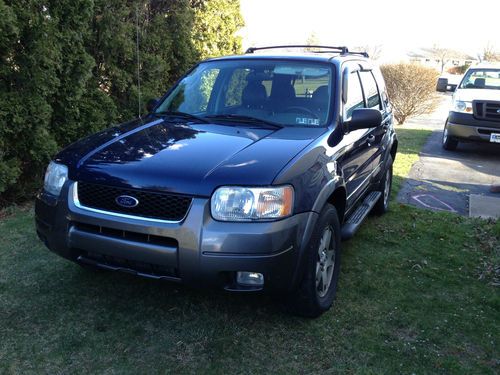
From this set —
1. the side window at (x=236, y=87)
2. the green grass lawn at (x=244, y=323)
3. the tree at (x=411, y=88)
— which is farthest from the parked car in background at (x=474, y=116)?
the side window at (x=236, y=87)

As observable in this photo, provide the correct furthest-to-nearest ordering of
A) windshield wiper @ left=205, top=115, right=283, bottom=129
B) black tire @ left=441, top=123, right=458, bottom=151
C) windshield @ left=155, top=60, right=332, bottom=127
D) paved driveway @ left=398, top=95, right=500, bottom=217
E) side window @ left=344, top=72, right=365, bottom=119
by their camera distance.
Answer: black tire @ left=441, top=123, right=458, bottom=151, paved driveway @ left=398, top=95, right=500, bottom=217, side window @ left=344, top=72, right=365, bottom=119, windshield @ left=155, top=60, right=332, bottom=127, windshield wiper @ left=205, top=115, right=283, bottom=129

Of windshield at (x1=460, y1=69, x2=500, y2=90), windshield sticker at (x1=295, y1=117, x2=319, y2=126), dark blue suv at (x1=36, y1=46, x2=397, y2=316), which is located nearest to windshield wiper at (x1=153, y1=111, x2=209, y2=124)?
dark blue suv at (x1=36, y1=46, x2=397, y2=316)

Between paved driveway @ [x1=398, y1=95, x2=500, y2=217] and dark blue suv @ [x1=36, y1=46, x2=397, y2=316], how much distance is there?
3156mm

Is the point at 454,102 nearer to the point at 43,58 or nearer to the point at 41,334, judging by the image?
the point at 43,58

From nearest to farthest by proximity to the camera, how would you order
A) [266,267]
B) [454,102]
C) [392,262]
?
[266,267] < [392,262] < [454,102]

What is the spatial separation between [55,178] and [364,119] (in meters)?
2.30

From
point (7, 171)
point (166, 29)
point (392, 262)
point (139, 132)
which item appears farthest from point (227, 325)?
point (166, 29)

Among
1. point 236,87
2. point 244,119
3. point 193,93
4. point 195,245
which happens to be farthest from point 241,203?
point 193,93

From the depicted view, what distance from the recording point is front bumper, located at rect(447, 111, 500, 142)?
9633mm

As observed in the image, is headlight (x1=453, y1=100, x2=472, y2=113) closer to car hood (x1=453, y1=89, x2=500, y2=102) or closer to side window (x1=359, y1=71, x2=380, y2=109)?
car hood (x1=453, y1=89, x2=500, y2=102)

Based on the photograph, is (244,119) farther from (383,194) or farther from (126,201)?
(383,194)

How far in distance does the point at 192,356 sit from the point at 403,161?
7.43 metres

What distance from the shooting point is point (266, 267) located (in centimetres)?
277

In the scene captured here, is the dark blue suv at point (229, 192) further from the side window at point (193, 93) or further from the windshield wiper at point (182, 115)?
the side window at point (193, 93)
